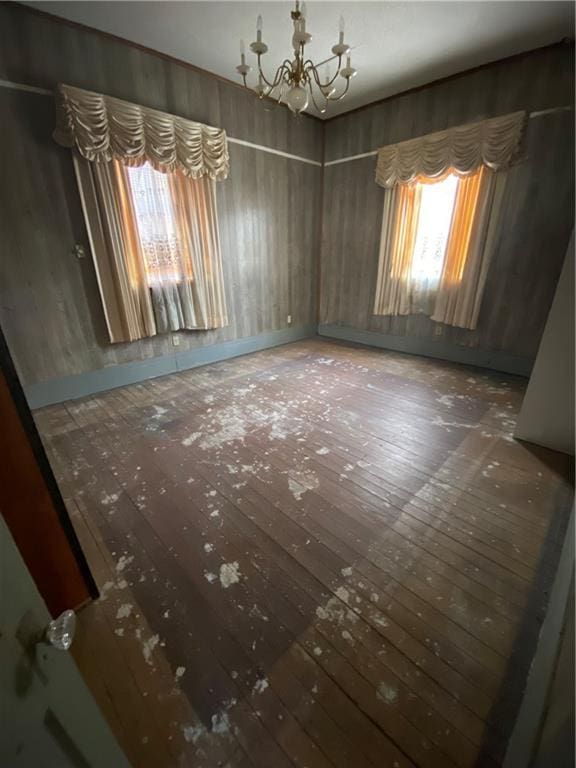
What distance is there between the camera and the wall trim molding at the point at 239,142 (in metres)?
2.41

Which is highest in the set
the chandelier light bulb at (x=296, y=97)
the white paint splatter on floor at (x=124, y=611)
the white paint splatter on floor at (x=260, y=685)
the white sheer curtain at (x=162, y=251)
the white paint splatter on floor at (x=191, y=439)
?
the chandelier light bulb at (x=296, y=97)

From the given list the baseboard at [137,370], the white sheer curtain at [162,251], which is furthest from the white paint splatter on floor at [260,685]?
the white sheer curtain at [162,251]

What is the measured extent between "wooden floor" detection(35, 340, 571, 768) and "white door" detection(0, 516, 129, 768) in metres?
0.63

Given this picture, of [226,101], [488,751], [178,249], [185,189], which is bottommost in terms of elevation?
[488,751]

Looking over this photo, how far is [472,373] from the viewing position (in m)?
3.75

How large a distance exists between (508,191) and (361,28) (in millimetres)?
2022

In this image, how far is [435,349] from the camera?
421 centimetres

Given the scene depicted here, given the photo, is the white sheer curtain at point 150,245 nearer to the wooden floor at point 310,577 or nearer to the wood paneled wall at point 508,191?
the wooden floor at point 310,577

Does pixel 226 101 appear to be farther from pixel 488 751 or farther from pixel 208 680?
pixel 488 751

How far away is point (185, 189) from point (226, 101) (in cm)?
118

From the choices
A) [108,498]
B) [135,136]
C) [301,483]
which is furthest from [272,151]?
[108,498]

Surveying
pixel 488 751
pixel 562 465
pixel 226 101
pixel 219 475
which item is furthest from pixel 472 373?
pixel 226 101

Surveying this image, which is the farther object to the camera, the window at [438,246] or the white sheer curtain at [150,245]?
the window at [438,246]

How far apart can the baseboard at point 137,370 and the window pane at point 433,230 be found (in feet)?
6.84
